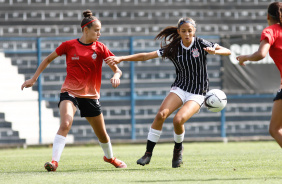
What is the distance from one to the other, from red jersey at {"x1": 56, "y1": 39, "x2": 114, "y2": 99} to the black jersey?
3.18ft

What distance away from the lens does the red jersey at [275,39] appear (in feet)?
19.0

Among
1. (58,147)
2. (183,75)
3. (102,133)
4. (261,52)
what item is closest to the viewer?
(261,52)

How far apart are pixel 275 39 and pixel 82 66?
256cm

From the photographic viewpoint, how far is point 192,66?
7500 millimetres

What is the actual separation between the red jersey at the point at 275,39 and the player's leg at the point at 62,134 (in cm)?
248

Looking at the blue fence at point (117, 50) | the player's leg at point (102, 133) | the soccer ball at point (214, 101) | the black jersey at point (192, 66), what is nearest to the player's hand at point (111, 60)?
the player's leg at point (102, 133)

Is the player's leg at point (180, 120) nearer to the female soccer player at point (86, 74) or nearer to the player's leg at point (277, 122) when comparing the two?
the female soccer player at point (86, 74)

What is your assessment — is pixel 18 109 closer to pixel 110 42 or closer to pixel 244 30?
pixel 110 42

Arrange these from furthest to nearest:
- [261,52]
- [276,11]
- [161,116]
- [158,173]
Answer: [161,116], [158,173], [276,11], [261,52]

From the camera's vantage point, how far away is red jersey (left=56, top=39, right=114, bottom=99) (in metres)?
7.30

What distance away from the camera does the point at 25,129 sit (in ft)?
47.3

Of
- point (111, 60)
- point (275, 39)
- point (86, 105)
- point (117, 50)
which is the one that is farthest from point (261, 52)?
A: point (117, 50)

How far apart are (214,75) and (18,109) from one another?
4.98m

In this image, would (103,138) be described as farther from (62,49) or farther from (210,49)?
(210,49)
